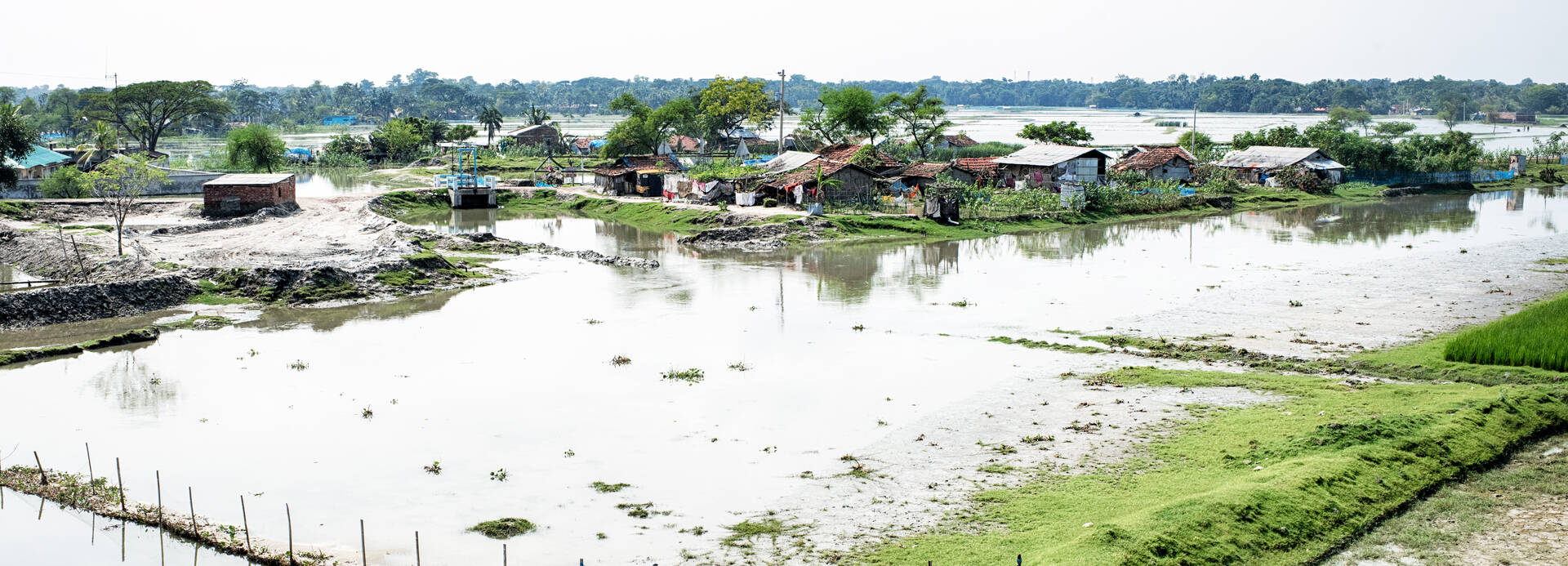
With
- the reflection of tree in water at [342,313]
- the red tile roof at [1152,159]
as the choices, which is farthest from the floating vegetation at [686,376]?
the red tile roof at [1152,159]

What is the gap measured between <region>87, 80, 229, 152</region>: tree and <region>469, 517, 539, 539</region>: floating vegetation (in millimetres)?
70372

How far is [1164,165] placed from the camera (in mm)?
56594

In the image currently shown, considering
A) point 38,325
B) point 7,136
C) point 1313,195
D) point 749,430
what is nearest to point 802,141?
point 1313,195

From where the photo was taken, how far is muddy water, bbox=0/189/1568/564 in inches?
547

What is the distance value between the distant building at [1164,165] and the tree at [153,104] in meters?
59.6

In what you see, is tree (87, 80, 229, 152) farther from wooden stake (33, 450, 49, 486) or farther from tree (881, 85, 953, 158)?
wooden stake (33, 450, 49, 486)

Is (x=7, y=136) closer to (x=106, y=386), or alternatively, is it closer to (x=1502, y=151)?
(x=106, y=386)

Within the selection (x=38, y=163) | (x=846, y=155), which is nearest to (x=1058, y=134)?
(x=846, y=155)

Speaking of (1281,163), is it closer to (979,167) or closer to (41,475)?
(979,167)

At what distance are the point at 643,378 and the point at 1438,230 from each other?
117 feet

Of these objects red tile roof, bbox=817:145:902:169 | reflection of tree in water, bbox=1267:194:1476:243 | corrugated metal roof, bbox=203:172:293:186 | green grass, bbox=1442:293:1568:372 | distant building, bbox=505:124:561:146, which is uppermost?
distant building, bbox=505:124:561:146

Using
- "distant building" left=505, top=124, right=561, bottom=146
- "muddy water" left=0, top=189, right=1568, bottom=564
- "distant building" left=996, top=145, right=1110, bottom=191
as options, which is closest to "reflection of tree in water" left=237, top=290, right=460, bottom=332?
"muddy water" left=0, top=189, right=1568, bottom=564

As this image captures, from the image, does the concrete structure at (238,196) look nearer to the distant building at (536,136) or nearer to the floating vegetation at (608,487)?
the floating vegetation at (608,487)

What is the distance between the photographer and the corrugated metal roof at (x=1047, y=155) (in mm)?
53562
